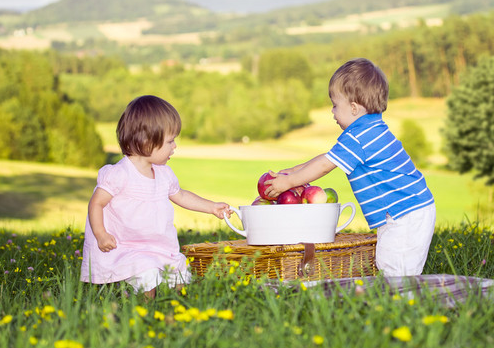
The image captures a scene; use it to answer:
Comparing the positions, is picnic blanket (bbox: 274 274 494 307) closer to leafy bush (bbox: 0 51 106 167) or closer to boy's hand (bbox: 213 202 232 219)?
boy's hand (bbox: 213 202 232 219)

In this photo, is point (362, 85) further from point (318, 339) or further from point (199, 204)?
point (318, 339)

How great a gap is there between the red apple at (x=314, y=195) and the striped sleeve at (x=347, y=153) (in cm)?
22

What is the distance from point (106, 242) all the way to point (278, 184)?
3.50 feet

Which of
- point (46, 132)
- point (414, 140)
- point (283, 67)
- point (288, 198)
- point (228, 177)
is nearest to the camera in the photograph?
point (288, 198)

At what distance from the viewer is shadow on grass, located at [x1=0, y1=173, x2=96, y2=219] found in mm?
23875

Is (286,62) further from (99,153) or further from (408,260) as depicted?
(408,260)

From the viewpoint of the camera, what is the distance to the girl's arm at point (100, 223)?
3.51 metres

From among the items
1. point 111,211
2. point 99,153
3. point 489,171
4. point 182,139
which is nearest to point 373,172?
point 111,211

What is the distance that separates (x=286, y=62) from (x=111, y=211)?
234 ft

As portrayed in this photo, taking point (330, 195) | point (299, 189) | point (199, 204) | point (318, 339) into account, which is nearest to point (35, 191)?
point (199, 204)

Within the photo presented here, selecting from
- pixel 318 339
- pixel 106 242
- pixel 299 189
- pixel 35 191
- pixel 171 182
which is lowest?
pixel 318 339

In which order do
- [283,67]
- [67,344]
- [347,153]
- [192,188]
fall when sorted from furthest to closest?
1. [283,67]
2. [192,188]
3. [347,153]
4. [67,344]

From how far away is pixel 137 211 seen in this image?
3658mm

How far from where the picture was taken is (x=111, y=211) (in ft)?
12.0
